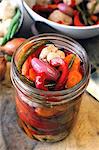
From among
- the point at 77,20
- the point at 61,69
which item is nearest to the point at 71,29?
the point at 77,20

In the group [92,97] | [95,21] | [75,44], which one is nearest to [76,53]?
[75,44]

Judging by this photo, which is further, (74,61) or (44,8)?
(44,8)

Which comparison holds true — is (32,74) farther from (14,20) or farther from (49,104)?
(14,20)

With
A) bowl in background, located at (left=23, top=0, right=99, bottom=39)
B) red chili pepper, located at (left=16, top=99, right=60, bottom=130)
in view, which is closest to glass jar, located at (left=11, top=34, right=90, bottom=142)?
red chili pepper, located at (left=16, top=99, right=60, bottom=130)

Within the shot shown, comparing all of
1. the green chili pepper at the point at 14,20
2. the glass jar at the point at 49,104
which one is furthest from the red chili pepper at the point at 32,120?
the green chili pepper at the point at 14,20

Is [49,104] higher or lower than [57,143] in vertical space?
higher

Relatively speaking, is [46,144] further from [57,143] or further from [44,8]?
[44,8]

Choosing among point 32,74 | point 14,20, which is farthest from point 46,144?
point 14,20
